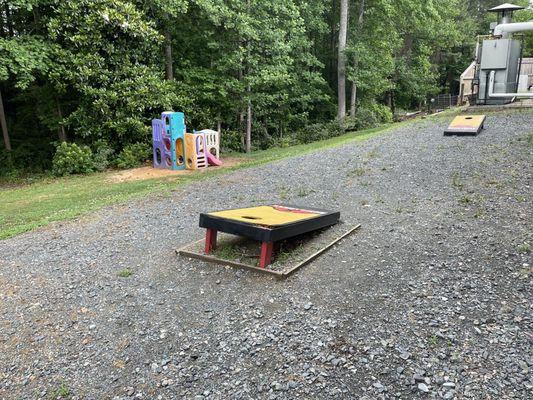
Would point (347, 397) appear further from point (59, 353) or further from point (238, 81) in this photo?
point (238, 81)

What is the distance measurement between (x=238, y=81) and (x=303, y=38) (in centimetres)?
386

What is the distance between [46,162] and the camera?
11891mm

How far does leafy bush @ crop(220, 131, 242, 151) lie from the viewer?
13.9 metres

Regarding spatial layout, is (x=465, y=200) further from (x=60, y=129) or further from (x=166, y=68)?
(x=60, y=129)

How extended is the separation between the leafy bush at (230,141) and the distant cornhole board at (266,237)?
9.40m

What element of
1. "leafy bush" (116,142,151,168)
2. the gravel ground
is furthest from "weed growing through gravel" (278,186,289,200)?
"leafy bush" (116,142,151,168)

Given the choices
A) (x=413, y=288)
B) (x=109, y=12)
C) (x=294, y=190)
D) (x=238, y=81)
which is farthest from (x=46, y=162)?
(x=413, y=288)

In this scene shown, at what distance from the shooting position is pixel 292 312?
315 cm

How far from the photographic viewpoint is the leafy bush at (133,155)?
10992 millimetres

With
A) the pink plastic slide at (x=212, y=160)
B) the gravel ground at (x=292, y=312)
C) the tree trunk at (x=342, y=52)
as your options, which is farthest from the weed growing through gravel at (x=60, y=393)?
the tree trunk at (x=342, y=52)

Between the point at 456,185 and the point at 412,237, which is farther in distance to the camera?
the point at 456,185

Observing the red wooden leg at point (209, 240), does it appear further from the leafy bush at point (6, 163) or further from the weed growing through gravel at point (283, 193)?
the leafy bush at point (6, 163)

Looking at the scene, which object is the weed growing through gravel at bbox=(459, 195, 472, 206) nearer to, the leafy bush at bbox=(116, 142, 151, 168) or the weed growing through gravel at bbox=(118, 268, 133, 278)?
the weed growing through gravel at bbox=(118, 268, 133, 278)

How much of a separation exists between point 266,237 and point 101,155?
8347 millimetres
